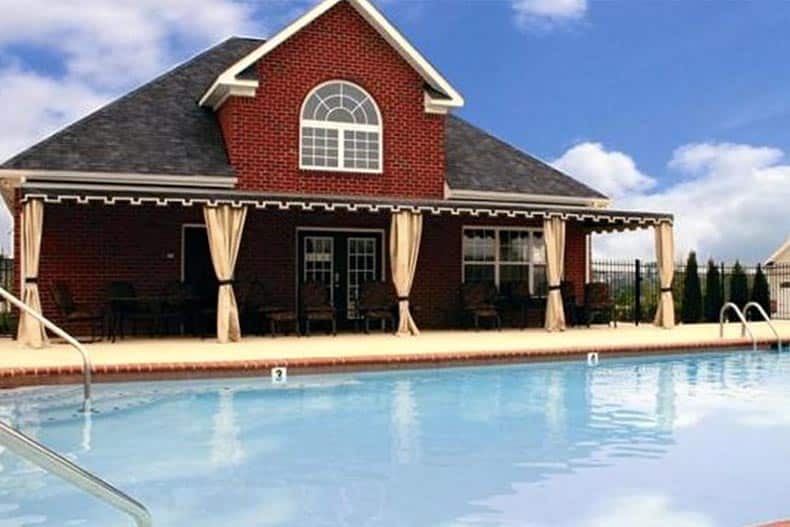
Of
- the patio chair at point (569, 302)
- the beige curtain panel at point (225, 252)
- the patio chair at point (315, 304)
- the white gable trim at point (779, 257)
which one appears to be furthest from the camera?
the white gable trim at point (779, 257)

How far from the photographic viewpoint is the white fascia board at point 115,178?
16.9 m

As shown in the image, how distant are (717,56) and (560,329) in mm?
7328

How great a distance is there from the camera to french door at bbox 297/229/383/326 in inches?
760

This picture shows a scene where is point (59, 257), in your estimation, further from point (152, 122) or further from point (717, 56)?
point (717, 56)

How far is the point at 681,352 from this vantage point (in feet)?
51.6

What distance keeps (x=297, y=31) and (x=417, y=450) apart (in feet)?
43.4

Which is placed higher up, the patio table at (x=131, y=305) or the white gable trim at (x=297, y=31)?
the white gable trim at (x=297, y=31)

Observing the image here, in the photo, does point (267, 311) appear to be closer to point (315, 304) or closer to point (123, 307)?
point (315, 304)

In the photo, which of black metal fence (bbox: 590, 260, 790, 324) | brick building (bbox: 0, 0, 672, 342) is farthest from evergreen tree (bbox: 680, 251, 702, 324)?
brick building (bbox: 0, 0, 672, 342)

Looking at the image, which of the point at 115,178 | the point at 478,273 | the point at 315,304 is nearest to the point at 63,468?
the point at 315,304

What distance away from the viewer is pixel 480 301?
768 inches

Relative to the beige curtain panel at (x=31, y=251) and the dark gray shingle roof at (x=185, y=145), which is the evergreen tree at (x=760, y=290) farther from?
the beige curtain panel at (x=31, y=251)

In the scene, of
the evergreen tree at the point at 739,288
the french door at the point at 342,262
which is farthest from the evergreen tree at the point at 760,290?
the french door at the point at 342,262

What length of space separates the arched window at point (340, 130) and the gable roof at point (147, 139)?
1.96 meters
